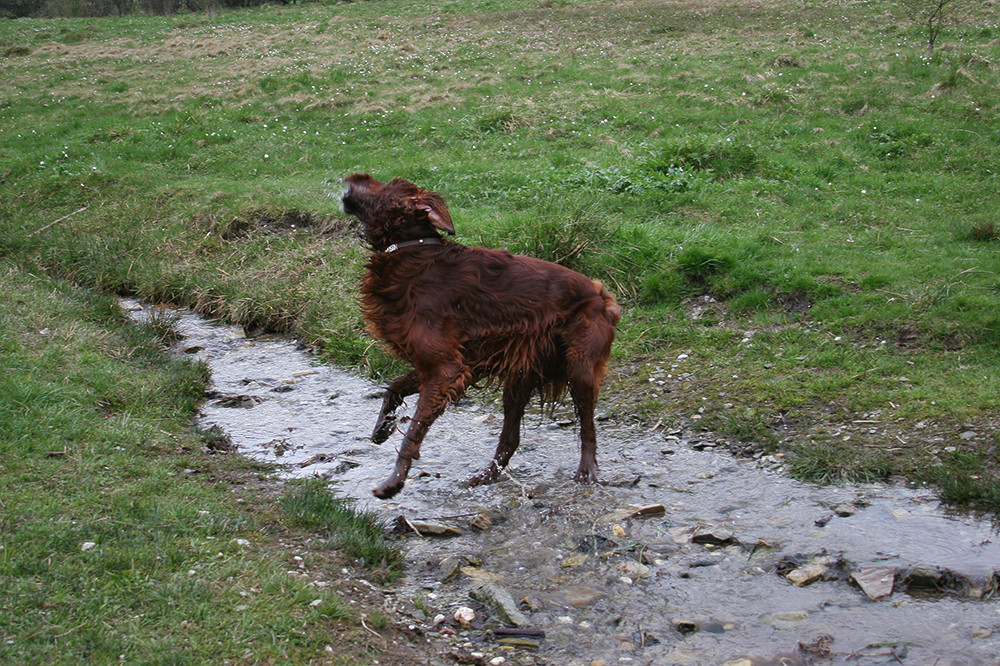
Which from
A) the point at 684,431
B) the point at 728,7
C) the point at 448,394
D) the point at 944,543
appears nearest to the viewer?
the point at 944,543

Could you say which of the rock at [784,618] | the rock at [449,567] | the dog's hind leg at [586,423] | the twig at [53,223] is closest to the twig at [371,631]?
the rock at [449,567]

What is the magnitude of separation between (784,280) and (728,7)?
18267 millimetres

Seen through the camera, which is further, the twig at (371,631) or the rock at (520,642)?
the rock at (520,642)

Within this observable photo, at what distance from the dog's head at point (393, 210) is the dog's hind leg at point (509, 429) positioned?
1258 millimetres

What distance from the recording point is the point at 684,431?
21.2 ft

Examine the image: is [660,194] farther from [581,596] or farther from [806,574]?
[581,596]

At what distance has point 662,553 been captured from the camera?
482 centimetres

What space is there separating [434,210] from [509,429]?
A: 66.1 inches

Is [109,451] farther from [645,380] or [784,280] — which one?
[784,280]

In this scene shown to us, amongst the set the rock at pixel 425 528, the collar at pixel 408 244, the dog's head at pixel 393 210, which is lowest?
the rock at pixel 425 528

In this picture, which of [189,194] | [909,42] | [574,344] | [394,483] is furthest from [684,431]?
[909,42]

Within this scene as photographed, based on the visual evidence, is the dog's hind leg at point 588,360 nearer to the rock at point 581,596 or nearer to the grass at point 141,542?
the rock at point 581,596

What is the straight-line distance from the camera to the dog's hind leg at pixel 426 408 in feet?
15.9

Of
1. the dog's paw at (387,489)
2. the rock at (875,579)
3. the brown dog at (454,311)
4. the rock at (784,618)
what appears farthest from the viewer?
the brown dog at (454,311)
